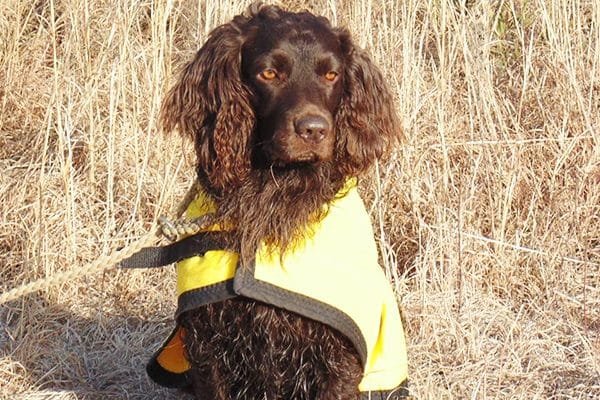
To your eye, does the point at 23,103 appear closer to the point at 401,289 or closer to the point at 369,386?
the point at 401,289

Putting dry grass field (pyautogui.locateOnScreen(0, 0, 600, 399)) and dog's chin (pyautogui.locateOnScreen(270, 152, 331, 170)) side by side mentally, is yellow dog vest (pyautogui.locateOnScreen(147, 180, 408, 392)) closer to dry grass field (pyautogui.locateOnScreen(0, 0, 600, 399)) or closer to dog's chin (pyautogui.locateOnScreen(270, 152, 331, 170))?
dog's chin (pyautogui.locateOnScreen(270, 152, 331, 170))

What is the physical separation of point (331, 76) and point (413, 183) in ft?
4.38

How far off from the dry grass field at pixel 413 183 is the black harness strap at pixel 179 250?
69 centimetres

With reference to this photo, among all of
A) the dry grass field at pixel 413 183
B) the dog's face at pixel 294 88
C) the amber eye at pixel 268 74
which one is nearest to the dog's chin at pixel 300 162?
the dog's face at pixel 294 88

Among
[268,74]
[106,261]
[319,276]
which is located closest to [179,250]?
[106,261]

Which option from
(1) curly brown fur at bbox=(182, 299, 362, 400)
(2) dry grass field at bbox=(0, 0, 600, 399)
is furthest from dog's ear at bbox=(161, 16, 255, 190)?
(2) dry grass field at bbox=(0, 0, 600, 399)

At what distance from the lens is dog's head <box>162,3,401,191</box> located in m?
3.12

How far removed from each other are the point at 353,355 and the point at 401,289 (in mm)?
1107

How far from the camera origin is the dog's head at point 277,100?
3.12 meters

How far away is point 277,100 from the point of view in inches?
123

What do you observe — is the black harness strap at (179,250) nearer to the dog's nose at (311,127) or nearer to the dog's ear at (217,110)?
the dog's ear at (217,110)

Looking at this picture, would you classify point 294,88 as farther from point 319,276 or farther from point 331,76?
point 319,276

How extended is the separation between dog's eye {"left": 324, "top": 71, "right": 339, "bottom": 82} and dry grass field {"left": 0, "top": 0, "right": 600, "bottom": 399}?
107 cm

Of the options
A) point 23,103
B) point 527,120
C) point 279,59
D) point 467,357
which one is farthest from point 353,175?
point 23,103
